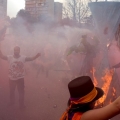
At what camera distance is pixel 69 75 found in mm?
9062

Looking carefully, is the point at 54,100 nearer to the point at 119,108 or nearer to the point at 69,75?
the point at 69,75

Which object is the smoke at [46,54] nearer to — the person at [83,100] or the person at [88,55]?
the person at [88,55]

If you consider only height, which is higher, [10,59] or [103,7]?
[103,7]

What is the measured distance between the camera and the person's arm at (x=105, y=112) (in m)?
1.65

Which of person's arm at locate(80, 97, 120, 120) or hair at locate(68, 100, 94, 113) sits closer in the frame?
person's arm at locate(80, 97, 120, 120)

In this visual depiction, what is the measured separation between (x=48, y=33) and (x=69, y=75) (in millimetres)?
1715

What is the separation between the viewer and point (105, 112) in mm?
1712

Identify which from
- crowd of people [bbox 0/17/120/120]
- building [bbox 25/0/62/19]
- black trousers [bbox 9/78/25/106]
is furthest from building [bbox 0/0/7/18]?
black trousers [bbox 9/78/25/106]

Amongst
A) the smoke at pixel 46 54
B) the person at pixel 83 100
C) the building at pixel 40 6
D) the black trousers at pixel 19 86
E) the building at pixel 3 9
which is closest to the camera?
A: the person at pixel 83 100

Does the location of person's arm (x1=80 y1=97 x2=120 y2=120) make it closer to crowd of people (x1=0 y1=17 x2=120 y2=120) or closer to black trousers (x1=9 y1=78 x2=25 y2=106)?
crowd of people (x1=0 y1=17 x2=120 y2=120)

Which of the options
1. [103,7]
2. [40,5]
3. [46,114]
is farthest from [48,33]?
[40,5]

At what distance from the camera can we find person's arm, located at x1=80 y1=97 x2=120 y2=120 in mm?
1646

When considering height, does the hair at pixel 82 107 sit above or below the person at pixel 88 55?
above

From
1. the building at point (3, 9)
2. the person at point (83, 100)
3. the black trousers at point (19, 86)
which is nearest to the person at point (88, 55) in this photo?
the black trousers at point (19, 86)
